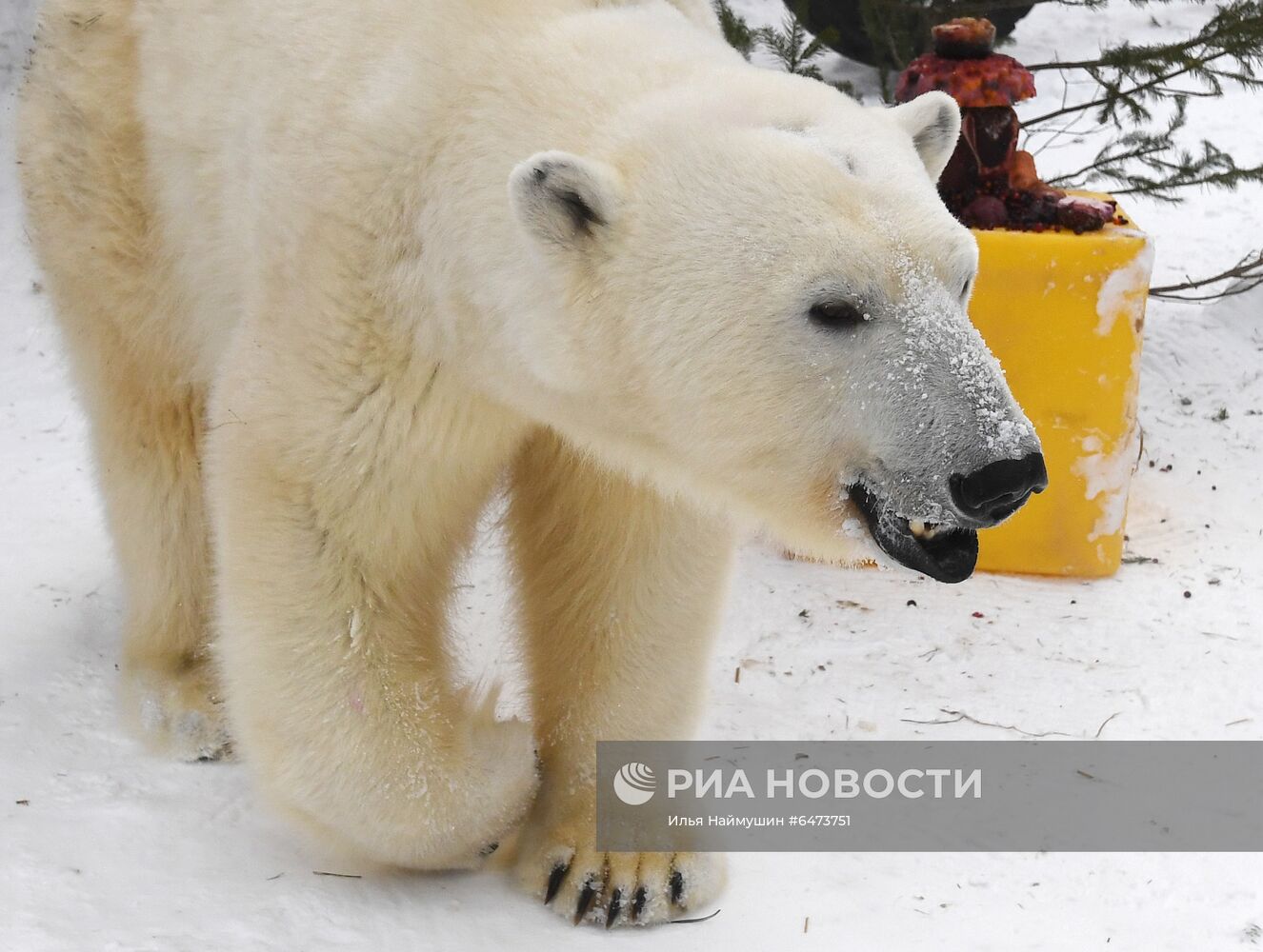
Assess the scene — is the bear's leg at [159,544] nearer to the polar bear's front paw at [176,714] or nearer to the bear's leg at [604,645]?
the polar bear's front paw at [176,714]

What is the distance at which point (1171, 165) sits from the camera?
18.9 feet

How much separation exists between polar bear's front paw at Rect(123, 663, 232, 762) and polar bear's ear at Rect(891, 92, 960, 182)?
2.12 m

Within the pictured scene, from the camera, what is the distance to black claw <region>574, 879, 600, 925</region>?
276 cm

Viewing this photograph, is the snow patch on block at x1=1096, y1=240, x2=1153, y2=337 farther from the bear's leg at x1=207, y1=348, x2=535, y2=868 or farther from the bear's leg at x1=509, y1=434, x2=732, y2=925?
the bear's leg at x1=207, y1=348, x2=535, y2=868

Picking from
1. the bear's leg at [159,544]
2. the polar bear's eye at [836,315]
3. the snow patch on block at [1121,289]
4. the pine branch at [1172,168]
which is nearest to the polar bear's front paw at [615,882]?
the bear's leg at [159,544]

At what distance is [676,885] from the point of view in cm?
282

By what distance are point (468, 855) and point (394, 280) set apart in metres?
1.19

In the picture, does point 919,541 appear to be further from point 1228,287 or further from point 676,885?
point 1228,287

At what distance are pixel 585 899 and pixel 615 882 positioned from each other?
71 mm

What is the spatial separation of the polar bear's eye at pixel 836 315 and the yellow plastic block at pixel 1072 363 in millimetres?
2419

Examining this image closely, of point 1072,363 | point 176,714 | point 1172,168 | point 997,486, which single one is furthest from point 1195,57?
point 176,714

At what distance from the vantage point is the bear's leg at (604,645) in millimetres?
2818

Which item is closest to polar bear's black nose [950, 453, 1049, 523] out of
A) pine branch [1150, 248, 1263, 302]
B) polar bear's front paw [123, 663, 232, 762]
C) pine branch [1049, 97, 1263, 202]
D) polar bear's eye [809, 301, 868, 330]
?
polar bear's eye [809, 301, 868, 330]

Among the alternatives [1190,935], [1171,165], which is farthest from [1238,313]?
[1190,935]
